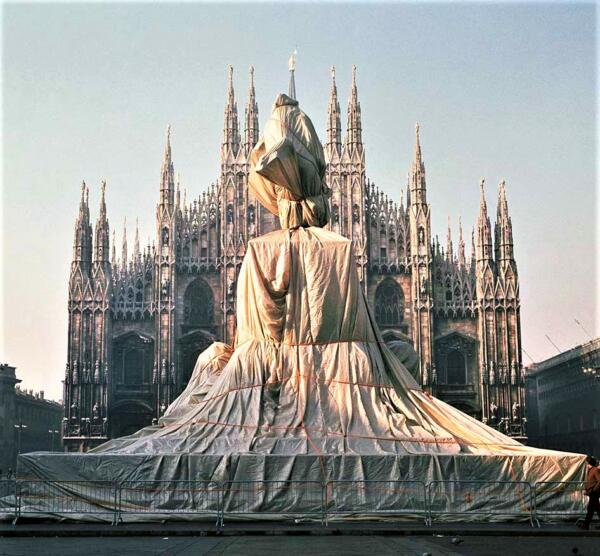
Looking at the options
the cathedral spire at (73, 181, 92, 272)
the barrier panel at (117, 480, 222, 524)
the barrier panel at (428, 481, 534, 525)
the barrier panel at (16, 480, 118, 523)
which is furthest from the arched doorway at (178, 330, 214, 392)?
the barrier panel at (428, 481, 534, 525)

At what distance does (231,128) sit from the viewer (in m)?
58.7

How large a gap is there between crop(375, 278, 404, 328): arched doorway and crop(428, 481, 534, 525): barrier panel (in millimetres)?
40928

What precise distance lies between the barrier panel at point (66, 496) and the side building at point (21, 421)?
49.4m

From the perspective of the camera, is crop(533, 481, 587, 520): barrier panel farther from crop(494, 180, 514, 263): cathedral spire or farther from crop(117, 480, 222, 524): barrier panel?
crop(494, 180, 514, 263): cathedral spire

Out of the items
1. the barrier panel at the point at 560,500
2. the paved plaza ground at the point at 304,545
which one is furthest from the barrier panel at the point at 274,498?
the barrier panel at the point at 560,500

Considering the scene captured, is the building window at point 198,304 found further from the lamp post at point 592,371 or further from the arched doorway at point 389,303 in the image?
the lamp post at point 592,371

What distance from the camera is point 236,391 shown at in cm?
1741

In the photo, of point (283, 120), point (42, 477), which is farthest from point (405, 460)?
point (283, 120)

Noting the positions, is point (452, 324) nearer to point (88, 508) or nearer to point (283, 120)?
point (283, 120)

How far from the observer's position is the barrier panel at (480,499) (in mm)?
15453

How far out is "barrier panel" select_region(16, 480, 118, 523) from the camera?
613 inches

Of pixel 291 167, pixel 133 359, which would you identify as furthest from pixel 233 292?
pixel 291 167

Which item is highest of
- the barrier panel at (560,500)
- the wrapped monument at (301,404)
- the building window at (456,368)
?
the building window at (456,368)

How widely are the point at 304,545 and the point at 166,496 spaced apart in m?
4.09
